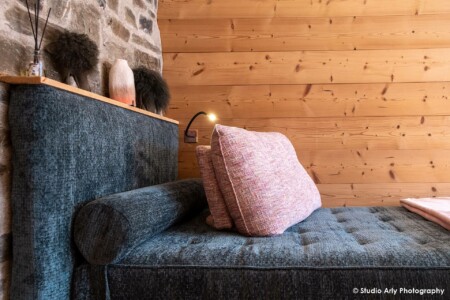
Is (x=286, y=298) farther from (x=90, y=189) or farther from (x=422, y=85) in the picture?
(x=422, y=85)

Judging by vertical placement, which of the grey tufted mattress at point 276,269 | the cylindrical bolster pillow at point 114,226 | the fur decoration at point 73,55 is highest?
the fur decoration at point 73,55

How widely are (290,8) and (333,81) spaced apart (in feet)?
1.84

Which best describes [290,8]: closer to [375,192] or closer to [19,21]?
[375,192]

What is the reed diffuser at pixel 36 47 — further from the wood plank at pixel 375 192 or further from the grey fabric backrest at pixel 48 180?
the wood plank at pixel 375 192

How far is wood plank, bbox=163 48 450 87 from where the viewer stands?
2238 millimetres

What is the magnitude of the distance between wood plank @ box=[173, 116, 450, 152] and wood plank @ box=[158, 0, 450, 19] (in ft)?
2.27

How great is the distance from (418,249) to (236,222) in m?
0.60

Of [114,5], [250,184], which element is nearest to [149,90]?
[114,5]

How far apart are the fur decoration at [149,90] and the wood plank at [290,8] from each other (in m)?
0.66

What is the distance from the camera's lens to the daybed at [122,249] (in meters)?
0.96

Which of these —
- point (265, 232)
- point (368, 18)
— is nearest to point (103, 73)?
point (265, 232)

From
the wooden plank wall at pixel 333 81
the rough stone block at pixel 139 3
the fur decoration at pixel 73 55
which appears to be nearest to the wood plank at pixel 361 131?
the wooden plank wall at pixel 333 81

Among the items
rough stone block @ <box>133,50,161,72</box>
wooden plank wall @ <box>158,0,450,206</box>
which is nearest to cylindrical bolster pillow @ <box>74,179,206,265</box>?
rough stone block @ <box>133,50,161,72</box>

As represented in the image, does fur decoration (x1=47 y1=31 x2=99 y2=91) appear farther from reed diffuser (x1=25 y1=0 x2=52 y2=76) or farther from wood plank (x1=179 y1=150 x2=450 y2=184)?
wood plank (x1=179 y1=150 x2=450 y2=184)
